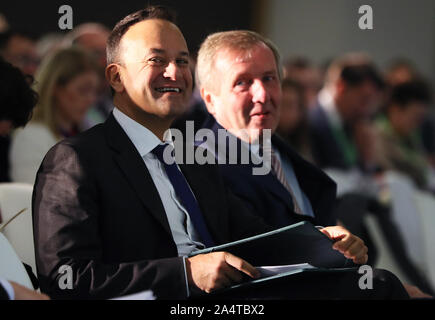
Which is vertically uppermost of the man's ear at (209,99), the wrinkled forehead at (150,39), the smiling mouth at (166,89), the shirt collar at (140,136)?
the wrinkled forehead at (150,39)

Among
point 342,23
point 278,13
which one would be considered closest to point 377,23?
point 342,23

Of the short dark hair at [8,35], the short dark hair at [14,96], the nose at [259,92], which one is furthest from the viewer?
the short dark hair at [8,35]

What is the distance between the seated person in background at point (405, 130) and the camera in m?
5.88

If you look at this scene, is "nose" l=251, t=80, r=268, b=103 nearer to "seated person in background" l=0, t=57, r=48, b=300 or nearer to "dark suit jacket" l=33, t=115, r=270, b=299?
"dark suit jacket" l=33, t=115, r=270, b=299

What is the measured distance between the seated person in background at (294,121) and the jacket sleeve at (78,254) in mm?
2761

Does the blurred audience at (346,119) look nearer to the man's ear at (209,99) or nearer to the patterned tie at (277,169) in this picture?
the patterned tie at (277,169)

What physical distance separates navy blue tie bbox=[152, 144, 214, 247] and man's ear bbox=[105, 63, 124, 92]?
217mm

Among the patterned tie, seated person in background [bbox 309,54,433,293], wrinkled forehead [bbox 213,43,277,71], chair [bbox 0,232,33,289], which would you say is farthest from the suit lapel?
seated person in background [bbox 309,54,433,293]

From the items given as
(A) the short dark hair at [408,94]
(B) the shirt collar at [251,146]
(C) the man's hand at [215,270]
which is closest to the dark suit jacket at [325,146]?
(A) the short dark hair at [408,94]

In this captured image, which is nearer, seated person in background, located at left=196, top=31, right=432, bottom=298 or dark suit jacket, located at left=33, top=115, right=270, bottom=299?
dark suit jacket, located at left=33, top=115, right=270, bottom=299

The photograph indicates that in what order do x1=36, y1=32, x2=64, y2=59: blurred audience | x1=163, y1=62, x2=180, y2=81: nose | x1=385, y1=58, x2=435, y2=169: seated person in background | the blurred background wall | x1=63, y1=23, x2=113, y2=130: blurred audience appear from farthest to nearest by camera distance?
1. the blurred background wall
2. x1=385, y1=58, x2=435, y2=169: seated person in background
3. x1=36, y1=32, x2=64, y2=59: blurred audience
4. x1=63, y1=23, x2=113, y2=130: blurred audience
5. x1=163, y1=62, x2=180, y2=81: nose

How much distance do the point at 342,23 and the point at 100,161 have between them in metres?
8.19

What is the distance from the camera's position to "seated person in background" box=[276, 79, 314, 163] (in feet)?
15.7

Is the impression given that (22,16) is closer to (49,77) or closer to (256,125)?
(49,77)
